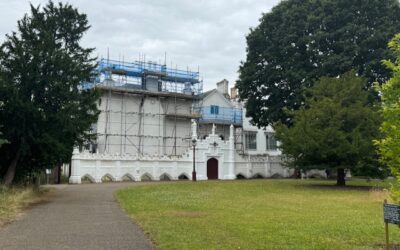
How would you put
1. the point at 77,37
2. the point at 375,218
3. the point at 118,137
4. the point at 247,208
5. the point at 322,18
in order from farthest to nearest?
the point at 118,137 → the point at 322,18 → the point at 77,37 → the point at 247,208 → the point at 375,218

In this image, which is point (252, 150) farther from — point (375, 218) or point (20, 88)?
point (375, 218)

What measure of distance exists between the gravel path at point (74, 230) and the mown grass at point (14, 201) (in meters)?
0.42

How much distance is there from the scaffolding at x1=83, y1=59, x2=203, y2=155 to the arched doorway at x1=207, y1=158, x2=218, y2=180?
18.6 ft

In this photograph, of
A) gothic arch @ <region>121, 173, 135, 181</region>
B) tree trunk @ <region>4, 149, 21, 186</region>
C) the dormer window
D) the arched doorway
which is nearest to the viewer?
tree trunk @ <region>4, 149, 21, 186</region>

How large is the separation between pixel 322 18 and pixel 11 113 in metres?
27.0

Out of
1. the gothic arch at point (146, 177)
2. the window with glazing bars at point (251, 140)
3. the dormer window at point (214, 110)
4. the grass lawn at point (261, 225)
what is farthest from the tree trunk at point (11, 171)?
the window with glazing bars at point (251, 140)

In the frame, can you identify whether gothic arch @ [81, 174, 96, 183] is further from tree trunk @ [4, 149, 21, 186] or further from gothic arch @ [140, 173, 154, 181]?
tree trunk @ [4, 149, 21, 186]

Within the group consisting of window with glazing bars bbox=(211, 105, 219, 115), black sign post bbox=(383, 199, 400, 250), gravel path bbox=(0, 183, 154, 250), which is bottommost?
gravel path bbox=(0, 183, 154, 250)

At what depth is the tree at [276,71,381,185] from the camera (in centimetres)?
2786

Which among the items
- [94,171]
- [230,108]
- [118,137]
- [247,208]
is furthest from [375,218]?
[230,108]

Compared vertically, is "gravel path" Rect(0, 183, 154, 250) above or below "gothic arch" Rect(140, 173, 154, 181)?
below

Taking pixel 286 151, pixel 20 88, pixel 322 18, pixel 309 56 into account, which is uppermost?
pixel 322 18

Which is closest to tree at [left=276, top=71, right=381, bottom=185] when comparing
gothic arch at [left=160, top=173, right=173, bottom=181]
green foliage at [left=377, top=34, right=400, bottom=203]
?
gothic arch at [left=160, top=173, right=173, bottom=181]

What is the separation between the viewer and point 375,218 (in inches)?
543
